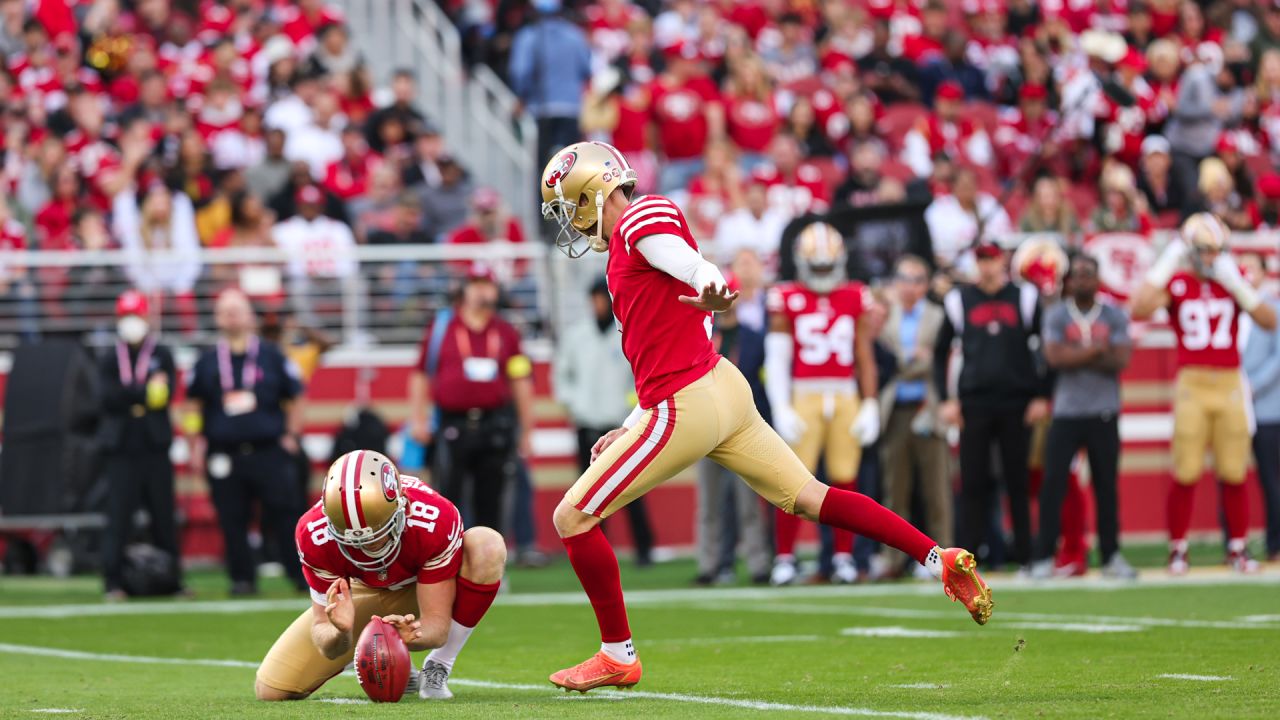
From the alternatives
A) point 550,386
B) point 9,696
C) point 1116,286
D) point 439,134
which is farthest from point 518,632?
point 439,134

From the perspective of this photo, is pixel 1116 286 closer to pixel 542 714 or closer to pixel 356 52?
pixel 356 52

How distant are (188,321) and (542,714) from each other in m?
10.4

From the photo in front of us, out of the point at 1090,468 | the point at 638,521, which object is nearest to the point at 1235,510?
the point at 1090,468

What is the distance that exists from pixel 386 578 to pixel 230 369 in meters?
6.46

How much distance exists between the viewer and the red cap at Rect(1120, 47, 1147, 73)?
67.9 ft

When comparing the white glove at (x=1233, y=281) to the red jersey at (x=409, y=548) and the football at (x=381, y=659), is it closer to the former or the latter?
the red jersey at (x=409, y=548)

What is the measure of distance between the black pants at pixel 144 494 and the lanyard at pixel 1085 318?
594cm

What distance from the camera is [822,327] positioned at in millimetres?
12805

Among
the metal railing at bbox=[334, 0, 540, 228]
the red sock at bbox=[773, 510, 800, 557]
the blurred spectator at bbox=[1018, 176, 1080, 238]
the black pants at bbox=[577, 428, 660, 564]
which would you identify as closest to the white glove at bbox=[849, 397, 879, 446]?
the red sock at bbox=[773, 510, 800, 557]

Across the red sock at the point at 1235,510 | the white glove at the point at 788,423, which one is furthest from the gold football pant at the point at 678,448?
the red sock at the point at 1235,510

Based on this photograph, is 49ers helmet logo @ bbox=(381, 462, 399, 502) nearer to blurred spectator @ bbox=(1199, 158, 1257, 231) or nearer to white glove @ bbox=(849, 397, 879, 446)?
white glove @ bbox=(849, 397, 879, 446)

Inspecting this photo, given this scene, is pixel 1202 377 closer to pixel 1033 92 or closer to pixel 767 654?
pixel 767 654

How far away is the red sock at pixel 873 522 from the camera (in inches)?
275

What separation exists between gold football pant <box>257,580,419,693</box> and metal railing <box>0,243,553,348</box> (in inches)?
324
